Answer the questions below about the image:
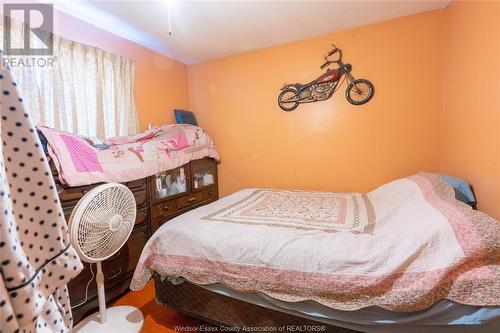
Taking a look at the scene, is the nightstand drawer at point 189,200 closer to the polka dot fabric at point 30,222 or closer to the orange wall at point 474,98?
the polka dot fabric at point 30,222

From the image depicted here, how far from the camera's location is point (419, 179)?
1.79 meters

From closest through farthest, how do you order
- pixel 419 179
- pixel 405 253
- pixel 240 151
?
pixel 405 253 → pixel 419 179 → pixel 240 151

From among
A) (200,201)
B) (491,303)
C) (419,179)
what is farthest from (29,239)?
(200,201)

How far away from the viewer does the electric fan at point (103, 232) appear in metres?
1.22

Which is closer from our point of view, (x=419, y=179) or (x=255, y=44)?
(x=419, y=179)

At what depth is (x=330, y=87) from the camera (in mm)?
2584

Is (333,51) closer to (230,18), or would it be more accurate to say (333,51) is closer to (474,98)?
(230,18)

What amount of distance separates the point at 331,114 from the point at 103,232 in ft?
7.74

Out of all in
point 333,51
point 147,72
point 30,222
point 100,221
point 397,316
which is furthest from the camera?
point 147,72

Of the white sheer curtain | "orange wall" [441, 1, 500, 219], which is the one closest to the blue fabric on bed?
"orange wall" [441, 1, 500, 219]

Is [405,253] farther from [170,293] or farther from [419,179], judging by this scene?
[170,293]

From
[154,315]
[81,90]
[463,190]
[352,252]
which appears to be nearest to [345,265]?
[352,252]

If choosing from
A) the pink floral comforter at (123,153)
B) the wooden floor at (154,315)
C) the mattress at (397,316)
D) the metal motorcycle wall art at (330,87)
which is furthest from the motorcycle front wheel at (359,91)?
the wooden floor at (154,315)

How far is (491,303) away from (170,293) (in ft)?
5.35
